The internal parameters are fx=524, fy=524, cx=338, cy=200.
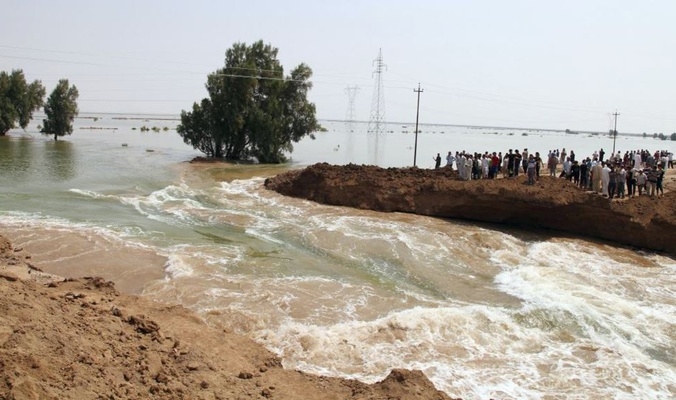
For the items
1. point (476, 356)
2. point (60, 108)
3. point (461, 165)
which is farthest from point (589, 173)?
point (60, 108)

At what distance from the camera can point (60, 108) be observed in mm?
61719

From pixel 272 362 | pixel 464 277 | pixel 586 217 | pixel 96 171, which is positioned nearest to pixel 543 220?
pixel 586 217

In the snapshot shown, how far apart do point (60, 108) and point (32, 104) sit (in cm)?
455

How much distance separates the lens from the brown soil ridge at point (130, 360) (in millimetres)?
5656

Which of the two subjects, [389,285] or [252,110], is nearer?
[389,285]

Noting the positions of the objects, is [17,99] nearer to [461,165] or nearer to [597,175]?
[461,165]

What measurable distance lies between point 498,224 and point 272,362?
15.4 meters

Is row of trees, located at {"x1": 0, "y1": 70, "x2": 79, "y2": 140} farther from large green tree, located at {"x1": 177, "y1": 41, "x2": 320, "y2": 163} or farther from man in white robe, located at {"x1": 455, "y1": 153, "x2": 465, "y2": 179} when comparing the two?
man in white robe, located at {"x1": 455, "y1": 153, "x2": 465, "y2": 179}

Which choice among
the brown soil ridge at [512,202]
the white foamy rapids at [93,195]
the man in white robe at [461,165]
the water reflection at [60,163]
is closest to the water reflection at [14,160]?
the water reflection at [60,163]

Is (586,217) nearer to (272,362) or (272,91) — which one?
(272,362)

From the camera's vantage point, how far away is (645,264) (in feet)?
54.9

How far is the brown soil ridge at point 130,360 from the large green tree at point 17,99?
61.0m

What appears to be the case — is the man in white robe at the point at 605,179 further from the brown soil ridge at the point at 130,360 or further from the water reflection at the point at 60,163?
the water reflection at the point at 60,163

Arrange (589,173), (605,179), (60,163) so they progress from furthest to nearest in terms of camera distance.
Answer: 1. (60,163)
2. (589,173)
3. (605,179)
